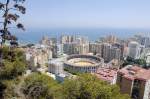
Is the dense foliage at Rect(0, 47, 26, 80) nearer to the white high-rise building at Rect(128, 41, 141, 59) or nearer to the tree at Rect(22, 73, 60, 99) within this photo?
the tree at Rect(22, 73, 60, 99)

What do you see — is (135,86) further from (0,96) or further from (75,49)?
(75,49)

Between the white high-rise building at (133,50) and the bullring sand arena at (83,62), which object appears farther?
the white high-rise building at (133,50)

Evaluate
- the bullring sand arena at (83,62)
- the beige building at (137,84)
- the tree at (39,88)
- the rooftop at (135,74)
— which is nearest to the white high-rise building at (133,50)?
the bullring sand arena at (83,62)

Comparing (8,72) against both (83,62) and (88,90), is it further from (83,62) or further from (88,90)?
(83,62)

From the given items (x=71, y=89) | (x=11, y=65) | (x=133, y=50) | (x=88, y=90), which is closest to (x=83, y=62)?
(x=133, y=50)

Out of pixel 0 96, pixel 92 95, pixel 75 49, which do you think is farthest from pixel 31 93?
pixel 75 49

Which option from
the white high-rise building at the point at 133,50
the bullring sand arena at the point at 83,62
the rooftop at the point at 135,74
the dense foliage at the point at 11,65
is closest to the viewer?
the dense foliage at the point at 11,65

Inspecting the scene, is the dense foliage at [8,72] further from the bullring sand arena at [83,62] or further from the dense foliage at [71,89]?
the bullring sand arena at [83,62]

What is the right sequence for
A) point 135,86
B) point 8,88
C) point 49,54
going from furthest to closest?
point 49,54 < point 135,86 < point 8,88

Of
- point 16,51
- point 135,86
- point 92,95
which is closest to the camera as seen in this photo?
point 92,95
